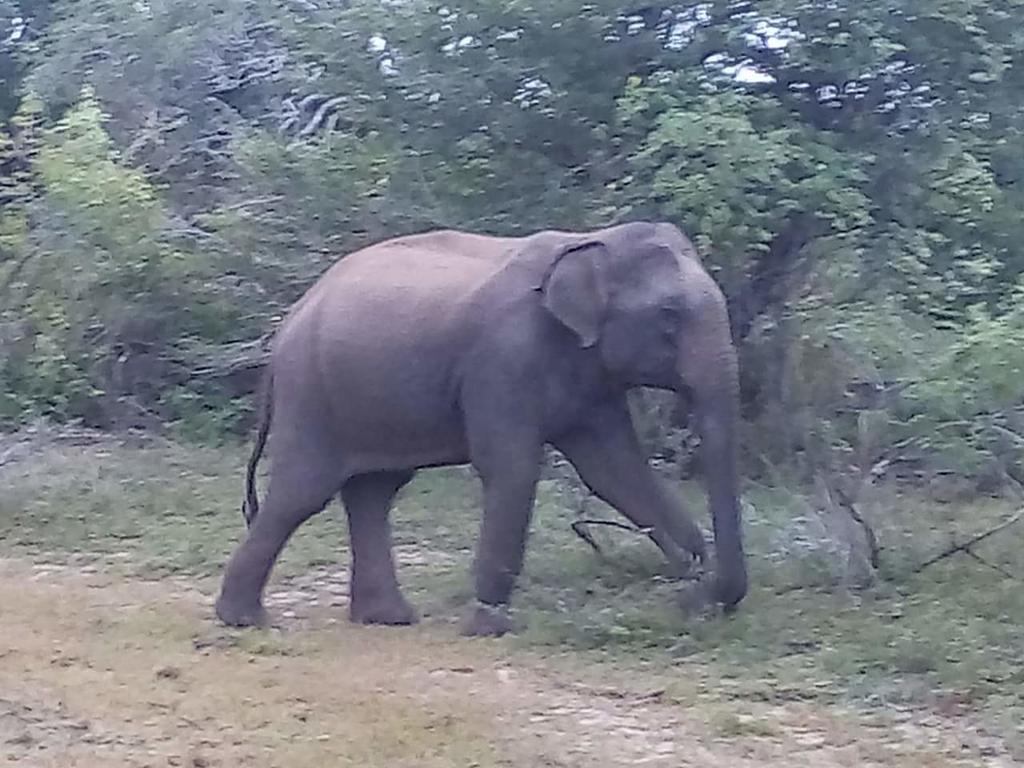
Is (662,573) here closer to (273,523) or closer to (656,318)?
(656,318)

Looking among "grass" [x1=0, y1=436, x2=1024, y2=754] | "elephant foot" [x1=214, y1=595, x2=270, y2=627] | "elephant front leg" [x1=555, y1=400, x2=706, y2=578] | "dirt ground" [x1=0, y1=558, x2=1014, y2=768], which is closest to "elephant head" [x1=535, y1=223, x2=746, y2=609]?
"elephant front leg" [x1=555, y1=400, x2=706, y2=578]

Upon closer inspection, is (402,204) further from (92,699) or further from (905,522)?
(92,699)

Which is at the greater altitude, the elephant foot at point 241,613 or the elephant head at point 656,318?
the elephant head at point 656,318

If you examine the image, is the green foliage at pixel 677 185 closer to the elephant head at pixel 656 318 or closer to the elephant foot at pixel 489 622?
the elephant head at pixel 656 318

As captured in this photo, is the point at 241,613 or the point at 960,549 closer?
the point at 241,613

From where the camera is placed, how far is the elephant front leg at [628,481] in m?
8.23

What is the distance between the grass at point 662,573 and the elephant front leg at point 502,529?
6.6 inches

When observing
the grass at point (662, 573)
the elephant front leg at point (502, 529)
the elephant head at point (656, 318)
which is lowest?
the grass at point (662, 573)

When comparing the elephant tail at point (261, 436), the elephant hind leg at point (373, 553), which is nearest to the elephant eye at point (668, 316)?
Answer: the elephant hind leg at point (373, 553)

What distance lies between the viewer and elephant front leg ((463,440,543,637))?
7.77 metres

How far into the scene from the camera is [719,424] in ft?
25.2

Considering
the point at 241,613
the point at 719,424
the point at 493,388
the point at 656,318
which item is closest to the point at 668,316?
the point at 656,318

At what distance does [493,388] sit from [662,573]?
1638 mm

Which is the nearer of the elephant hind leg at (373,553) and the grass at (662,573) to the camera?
the grass at (662,573)
